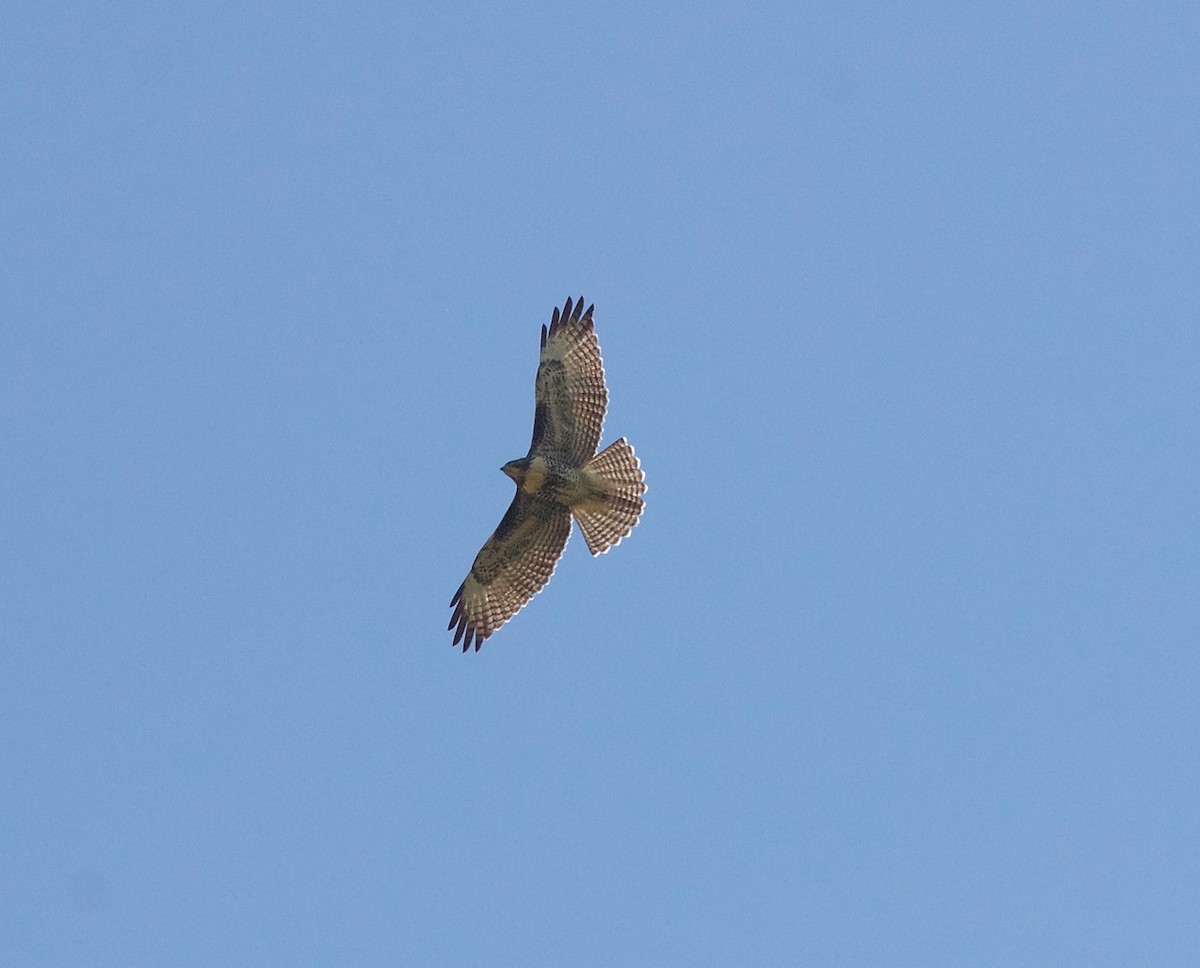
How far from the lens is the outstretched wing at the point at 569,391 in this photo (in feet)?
56.2

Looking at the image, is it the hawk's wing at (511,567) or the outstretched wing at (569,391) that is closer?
the outstretched wing at (569,391)

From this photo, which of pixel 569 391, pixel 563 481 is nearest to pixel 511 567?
pixel 563 481

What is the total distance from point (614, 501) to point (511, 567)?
139 cm

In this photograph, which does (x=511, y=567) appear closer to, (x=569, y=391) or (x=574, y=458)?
(x=574, y=458)

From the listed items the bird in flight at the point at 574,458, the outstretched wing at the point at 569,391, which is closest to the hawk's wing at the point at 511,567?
the bird in flight at the point at 574,458

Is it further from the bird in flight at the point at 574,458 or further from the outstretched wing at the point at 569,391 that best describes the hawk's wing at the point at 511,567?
the outstretched wing at the point at 569,391

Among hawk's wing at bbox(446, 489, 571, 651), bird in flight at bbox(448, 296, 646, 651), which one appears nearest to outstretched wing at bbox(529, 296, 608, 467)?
bird in flight at bbox(448, 296, 646, 651)

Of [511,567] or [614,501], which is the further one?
[511,567]

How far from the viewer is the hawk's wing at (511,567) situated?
58.1 feet

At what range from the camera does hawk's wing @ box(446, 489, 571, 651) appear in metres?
17.7

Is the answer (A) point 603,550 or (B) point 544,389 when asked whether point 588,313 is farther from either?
(A) point 603,550

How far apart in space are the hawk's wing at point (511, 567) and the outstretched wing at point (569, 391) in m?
0.58

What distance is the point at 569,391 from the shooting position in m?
17.2

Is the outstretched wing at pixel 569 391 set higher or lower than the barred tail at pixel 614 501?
higher
